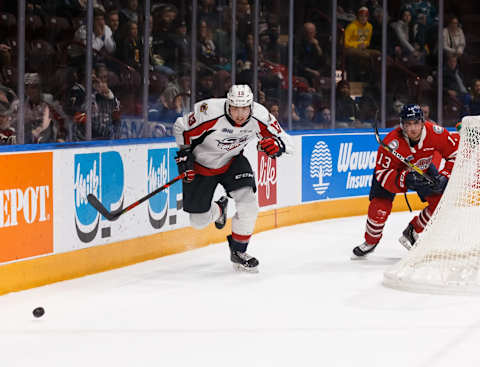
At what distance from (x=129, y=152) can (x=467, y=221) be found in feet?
7.51

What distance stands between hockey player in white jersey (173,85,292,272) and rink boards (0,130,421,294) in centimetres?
42

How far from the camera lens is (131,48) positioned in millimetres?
7707

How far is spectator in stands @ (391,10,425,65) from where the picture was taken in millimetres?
11234

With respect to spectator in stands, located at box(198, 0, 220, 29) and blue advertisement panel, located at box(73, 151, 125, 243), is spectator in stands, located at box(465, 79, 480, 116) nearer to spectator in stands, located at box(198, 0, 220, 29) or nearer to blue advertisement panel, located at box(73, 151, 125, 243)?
spectator in stands, located at box(198, 0, 220, 29)

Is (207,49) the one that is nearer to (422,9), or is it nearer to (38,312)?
(422,9)

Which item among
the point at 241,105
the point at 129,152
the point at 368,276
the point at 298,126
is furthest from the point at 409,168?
the point at 298,126

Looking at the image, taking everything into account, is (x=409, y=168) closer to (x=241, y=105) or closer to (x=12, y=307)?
(x=241, y=105)

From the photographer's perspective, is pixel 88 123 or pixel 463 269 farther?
pixel 88 123

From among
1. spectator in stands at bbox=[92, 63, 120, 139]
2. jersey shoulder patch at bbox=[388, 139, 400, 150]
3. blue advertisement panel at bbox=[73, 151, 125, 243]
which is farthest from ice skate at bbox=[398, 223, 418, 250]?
spectator in stands at bbox=[92, 63, 120, 139]

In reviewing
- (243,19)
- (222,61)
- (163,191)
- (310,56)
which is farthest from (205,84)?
(163,191)

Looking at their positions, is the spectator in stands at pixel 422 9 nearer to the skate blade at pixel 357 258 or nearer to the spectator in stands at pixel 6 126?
the skate blade at pixel 357 258

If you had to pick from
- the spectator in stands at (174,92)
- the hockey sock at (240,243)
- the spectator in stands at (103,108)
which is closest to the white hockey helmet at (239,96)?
the hockey sock at (240,243)

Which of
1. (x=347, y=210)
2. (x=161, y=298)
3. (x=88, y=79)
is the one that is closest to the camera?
(x=161, y=298)

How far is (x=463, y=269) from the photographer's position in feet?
17.2
